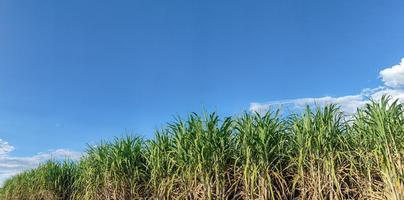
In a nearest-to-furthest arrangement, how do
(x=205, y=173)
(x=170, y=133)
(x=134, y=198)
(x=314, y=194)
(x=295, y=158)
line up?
(x=314, y=194), (x=295, y=158), (x=205, y=173), (x=170, y=133), (x=134, y=198)

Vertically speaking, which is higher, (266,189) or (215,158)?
(215,158)

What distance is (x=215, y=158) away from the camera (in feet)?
21.1

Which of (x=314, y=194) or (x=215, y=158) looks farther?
(x=215, y=158)

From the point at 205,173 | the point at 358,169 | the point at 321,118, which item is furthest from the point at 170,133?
the point at 358,169

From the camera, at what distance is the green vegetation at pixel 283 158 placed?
5305mm

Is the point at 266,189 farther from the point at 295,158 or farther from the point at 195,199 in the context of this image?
the point at 195,199

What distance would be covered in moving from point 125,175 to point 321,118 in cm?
414

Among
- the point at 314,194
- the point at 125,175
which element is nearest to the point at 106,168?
the point at 125,175

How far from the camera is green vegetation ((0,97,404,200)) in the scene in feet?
17.4

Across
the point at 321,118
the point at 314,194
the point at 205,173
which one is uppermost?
the point at 321,118

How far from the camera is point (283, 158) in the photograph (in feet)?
20.2

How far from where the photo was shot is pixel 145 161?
8.37 m

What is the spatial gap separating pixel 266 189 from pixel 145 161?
10.6 ft

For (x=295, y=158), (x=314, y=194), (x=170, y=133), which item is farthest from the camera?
(x=170, y=133)
